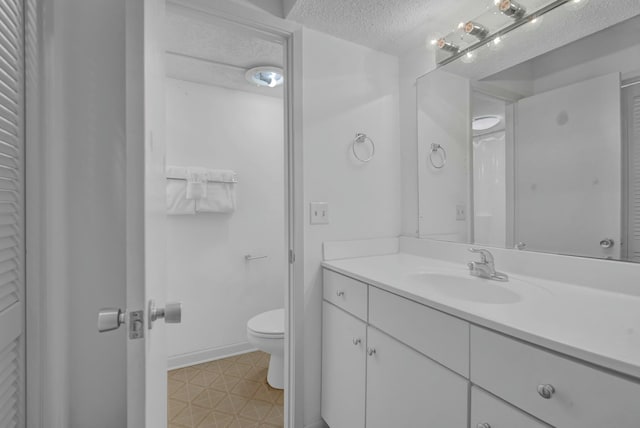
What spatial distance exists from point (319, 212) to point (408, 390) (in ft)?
2.89

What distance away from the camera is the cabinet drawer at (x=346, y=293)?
1189 mm

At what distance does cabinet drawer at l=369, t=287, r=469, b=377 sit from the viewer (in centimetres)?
78

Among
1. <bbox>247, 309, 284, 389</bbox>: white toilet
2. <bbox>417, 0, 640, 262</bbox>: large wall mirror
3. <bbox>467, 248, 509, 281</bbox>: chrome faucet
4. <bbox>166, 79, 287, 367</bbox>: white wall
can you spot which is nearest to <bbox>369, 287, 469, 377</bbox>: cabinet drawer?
<bbox>467, 248, 509, 281</bbox>: chrome faucet

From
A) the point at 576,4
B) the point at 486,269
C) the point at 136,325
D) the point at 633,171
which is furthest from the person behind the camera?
the point at 486,269

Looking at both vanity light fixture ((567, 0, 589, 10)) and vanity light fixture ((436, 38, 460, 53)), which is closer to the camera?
vanity light fixture ((567, 0, 589, 10))

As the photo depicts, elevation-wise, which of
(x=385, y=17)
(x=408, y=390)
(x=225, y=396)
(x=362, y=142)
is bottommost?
(x=225, y=396)

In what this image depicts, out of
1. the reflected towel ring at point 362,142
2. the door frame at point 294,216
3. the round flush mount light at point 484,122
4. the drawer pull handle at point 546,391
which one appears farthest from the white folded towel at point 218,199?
the drawer pull handle at point 546,391

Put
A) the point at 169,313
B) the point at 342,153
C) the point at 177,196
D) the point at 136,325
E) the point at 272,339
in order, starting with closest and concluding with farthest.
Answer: the point at 136,325
the point at 169,313
the point at 342,153
the point at 272,339
the point at 177,196

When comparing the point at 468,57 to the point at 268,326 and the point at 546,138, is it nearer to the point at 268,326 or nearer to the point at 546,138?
the point at 546,138

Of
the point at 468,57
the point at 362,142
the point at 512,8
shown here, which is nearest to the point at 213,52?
the point at 362,142

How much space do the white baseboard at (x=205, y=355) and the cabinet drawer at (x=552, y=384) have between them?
6.87ft

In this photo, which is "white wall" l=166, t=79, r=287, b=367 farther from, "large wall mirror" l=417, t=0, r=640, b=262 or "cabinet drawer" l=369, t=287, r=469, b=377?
"large wall mirror" l=417, t=0, r=640, b=262

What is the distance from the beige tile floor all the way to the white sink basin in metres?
1.20

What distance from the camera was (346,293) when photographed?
1.30 m
